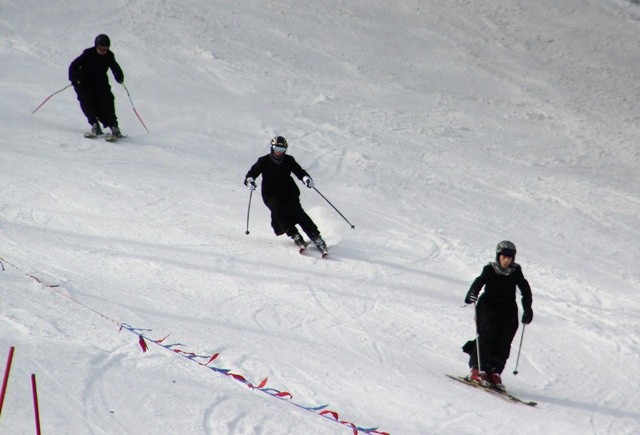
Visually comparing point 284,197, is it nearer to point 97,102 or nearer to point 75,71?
point 97,102

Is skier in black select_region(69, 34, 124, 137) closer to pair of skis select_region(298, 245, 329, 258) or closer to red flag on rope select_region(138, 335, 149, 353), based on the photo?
pair of skis select_region(298, 245, 329, 258)

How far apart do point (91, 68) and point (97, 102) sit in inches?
22.6

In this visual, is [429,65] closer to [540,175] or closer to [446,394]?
[540,175]

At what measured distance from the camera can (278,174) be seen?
9898mm

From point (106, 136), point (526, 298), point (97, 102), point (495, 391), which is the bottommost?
point (495, 391)

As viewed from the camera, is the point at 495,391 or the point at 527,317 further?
the point at 527,317

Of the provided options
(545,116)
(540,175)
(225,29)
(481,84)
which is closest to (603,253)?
(540,175)

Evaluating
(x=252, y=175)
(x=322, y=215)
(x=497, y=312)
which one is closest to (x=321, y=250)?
(x=252, y=175)

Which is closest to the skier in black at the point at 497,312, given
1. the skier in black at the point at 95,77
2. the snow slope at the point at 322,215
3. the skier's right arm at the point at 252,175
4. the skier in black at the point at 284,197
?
the snow slope at the point at 322,215

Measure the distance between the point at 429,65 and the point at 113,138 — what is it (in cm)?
924

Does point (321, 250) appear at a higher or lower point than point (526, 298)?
lower

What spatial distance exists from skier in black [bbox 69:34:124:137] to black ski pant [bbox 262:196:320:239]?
446 centimetres

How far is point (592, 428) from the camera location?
6.37m

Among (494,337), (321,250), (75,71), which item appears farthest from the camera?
(75,71)
